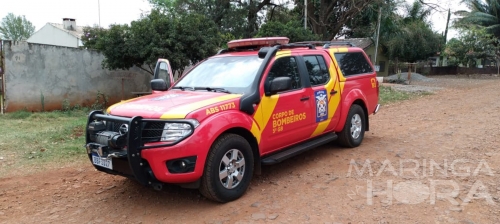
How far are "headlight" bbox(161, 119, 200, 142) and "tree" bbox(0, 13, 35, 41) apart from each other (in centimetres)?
5614

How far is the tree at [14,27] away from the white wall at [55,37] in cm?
1992

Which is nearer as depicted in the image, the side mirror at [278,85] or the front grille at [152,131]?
the front grille at [152,131]

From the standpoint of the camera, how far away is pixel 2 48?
10320mm

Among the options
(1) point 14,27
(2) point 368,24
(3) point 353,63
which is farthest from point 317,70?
(1) point 14,27

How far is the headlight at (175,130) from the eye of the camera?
3494 mm

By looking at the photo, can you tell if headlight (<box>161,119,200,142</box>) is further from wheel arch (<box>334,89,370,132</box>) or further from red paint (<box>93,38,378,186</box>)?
wheel arch (<box>334,89,370,132</box>)

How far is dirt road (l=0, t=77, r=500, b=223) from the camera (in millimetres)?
3582

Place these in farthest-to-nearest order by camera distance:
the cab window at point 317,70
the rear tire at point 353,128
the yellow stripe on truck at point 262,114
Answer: the rear tire at point 353,128 → the cab window at point 317,70 → the yellow stripe on truck at point 262,114

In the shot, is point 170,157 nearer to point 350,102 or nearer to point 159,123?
point 159,123

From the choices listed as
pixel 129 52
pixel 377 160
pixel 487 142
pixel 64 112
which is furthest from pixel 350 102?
pixel 64 112

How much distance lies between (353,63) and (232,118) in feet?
10.3

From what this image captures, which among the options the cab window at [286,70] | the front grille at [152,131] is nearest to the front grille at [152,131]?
the front grille at [152,131]

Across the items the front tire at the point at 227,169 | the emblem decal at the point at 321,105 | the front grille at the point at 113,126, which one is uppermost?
the emblem decal at the point at 321,105

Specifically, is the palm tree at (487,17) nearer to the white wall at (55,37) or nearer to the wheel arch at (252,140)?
the white wall at (55,37)
